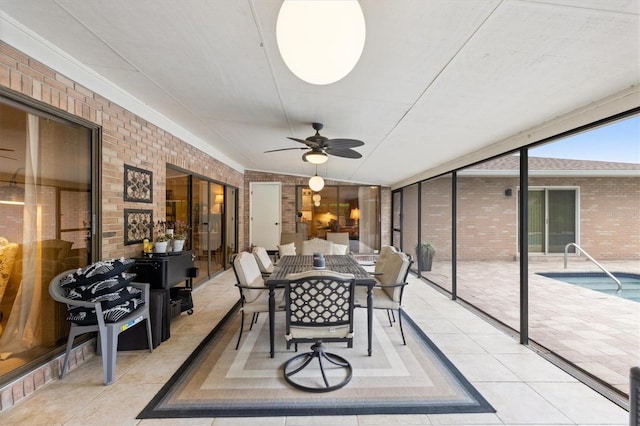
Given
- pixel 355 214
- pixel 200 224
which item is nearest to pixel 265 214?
pixel 355 214

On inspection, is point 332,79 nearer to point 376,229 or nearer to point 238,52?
point 238,52

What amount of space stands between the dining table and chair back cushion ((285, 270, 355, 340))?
220 millimetres

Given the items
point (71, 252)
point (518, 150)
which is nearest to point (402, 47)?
point (518, 150)

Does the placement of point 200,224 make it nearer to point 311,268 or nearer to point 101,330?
point 311,268

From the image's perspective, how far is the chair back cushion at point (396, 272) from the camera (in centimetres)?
303

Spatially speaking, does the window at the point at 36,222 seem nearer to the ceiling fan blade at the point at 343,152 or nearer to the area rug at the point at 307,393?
the area rug at the point at 307,393

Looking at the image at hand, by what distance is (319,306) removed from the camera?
2350 mm

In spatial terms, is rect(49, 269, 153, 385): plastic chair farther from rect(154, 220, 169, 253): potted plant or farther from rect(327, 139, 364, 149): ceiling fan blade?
rect(327, 139, 364, 149): ceiling fan blade

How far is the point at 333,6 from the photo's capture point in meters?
0.89

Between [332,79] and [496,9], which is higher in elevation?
[496,9]

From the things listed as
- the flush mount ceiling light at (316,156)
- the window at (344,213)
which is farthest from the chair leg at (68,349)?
the window at (344,213)

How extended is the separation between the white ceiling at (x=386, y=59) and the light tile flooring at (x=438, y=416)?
2.28m

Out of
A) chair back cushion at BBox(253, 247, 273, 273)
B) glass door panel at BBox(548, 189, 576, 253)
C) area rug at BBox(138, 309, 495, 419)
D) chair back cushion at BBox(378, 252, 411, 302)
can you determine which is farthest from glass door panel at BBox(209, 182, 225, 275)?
glass door panel at BBox(548, 189, 576, 253)

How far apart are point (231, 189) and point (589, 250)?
10256 mm
